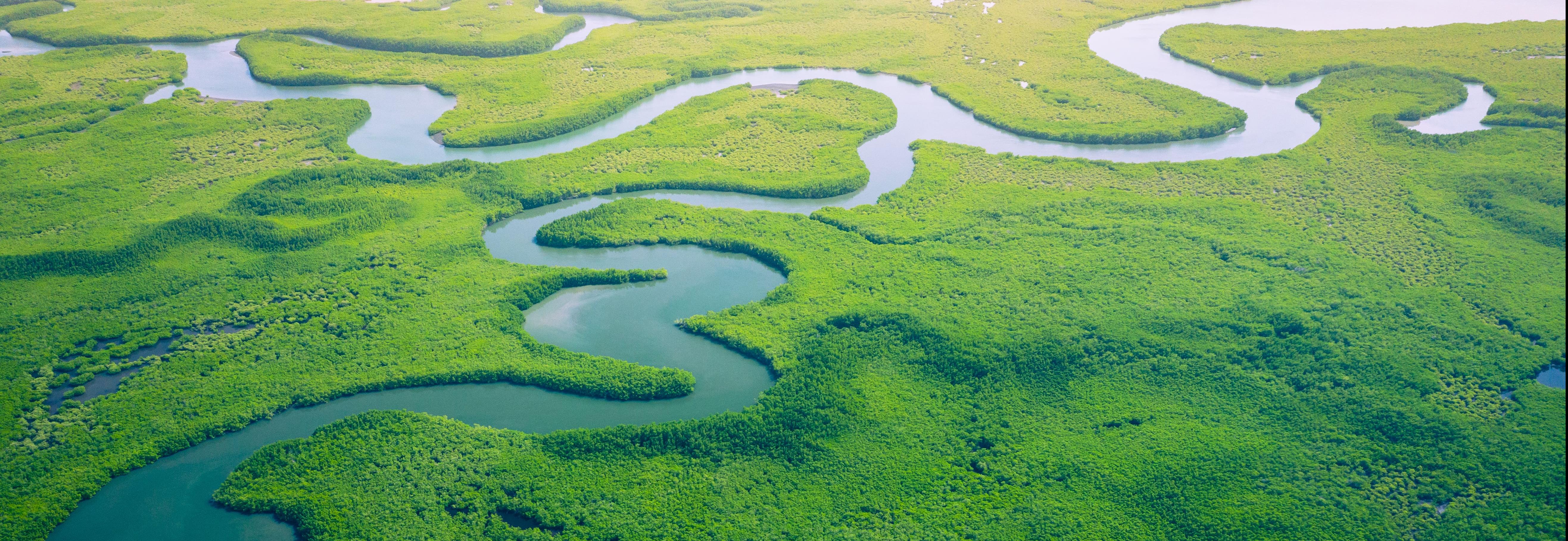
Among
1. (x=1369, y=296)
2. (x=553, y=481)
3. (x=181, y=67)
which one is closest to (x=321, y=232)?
(x=553, y=481)

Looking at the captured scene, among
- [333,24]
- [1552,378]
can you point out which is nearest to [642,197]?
[1552,378]

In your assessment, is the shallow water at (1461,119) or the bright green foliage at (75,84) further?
the shallow water at (1461,119)

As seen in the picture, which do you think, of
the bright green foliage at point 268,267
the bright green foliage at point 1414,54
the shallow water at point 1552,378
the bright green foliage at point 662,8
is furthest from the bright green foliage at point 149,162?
the bright green foliage at point 1414,54

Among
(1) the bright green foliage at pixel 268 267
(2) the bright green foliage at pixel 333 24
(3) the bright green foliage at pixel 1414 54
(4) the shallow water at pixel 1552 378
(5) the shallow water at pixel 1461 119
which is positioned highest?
(3) the bright green foliage at pixel 1414 54

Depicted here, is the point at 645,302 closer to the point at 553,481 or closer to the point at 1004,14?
the point at 553,481

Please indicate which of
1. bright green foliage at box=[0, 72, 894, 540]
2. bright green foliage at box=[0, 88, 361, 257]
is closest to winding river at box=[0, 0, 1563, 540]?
bright green foliage at box=[0, 72, 894, 540]

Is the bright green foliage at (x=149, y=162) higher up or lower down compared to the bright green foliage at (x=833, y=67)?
lower down

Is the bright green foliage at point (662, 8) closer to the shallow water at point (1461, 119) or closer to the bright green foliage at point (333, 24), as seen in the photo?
the bright green foliage at point (333, 24)
